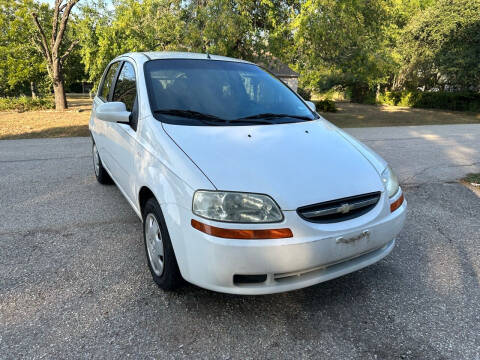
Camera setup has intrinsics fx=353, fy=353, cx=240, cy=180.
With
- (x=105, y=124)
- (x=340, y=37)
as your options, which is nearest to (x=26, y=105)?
(x=340, y=37)

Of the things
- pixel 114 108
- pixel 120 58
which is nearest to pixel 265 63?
pixel 120 58

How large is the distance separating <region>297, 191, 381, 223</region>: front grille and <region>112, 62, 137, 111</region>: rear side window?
6.42 feet

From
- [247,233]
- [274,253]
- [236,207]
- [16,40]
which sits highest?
[16,40]

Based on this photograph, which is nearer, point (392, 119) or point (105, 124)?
point (105, 124)

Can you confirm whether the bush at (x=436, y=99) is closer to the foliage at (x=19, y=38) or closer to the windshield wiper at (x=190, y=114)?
the foliage at (x=19, y=38)

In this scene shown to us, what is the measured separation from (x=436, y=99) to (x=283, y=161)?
30170 mm

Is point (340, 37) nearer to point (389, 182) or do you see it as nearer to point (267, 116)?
point (267, 116)

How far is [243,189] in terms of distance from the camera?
2.06 m

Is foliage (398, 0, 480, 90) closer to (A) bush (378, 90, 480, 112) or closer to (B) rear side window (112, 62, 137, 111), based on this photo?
(A) bush (378, 90, 480, 112)

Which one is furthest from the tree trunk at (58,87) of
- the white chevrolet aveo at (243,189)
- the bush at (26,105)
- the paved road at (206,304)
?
the white chevrolet aveo at (243,189)

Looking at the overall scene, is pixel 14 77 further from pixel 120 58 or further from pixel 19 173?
pixel 120 58

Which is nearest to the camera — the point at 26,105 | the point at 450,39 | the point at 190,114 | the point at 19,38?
the point at 190,114

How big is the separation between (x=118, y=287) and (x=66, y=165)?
4.36m

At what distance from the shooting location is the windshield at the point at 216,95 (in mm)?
2883
